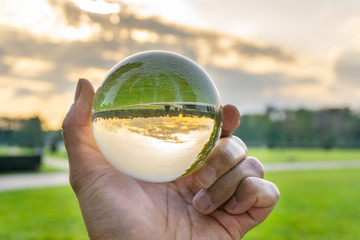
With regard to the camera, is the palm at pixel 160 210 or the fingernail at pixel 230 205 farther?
the fingernail at pixel 230 205

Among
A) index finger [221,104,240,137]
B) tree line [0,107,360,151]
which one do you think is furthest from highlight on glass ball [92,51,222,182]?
tree line [0,107,360,151]

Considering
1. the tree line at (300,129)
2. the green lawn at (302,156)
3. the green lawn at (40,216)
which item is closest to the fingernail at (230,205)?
the green lawn at (40,216)

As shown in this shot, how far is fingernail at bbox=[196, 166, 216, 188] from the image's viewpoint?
2127mm

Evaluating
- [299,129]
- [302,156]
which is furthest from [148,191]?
[299,129]

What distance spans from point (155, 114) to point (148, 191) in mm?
940

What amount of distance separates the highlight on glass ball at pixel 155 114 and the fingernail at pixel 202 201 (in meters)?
0.49

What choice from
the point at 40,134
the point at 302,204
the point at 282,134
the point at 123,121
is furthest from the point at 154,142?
the point at 282,134

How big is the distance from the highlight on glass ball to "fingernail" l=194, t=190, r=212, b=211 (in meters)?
0.49

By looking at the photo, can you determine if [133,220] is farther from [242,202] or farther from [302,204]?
[302,204]

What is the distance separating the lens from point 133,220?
2.06 meters

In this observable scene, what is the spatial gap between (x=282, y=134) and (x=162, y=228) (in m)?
57.8

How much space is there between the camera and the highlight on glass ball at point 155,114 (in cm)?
161

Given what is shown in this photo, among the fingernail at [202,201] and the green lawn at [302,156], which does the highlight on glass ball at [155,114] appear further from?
the green lawn at [302,156]

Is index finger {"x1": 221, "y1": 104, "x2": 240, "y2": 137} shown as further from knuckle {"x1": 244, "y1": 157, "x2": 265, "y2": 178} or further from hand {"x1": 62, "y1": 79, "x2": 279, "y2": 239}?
knuckle {"x1": 244, "y1": 157, "x2": 265, "y2": 178}
